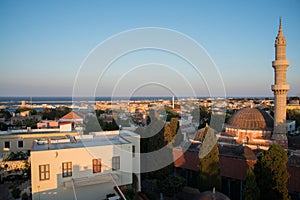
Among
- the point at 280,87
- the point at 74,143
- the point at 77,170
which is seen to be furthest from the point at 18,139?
the point at 280,87

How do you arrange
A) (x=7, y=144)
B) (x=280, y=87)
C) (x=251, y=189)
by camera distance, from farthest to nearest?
(x=7, y=144), (x=280, y=87), (x=251, y=189)

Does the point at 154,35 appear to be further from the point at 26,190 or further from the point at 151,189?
the point at 26,190

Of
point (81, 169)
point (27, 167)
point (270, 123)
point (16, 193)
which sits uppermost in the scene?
point (270, 123)

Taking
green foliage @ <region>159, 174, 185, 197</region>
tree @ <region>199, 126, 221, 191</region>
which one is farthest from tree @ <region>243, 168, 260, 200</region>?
green foliage @ <region>159, 174, 185, 197</region>

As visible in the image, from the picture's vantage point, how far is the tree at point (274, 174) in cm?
906

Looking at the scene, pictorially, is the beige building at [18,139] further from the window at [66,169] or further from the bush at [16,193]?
the window at [66,169]

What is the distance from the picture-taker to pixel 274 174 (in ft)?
29.9

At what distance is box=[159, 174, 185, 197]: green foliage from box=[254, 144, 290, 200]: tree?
387 centimetres

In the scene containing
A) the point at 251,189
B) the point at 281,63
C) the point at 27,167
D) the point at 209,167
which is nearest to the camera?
the point at 251,189

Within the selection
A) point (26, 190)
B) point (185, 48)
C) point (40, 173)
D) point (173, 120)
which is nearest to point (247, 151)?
point (173, 120)

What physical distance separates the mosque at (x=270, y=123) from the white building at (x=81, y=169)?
912cm

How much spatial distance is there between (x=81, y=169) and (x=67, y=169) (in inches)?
21.5

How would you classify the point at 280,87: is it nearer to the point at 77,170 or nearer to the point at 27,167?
the point at 77,170

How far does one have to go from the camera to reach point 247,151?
13117mm
